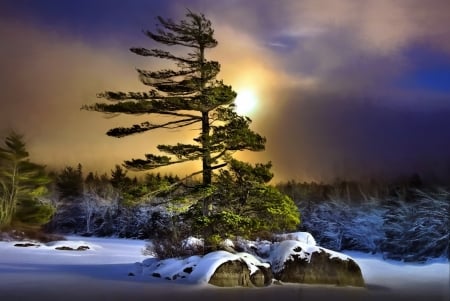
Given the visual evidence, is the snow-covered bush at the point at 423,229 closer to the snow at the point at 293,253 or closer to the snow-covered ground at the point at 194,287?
the snow-covered ground at the point at 194,287

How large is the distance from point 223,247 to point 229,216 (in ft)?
1.73

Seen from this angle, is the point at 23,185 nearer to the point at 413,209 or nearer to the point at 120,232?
the point at 120,232

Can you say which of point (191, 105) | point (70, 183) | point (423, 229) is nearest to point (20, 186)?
point (70, 183)

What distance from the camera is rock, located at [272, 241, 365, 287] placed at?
7992mm

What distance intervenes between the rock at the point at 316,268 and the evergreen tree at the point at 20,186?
8.56 metres

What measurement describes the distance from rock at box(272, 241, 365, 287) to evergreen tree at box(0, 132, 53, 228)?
8.56 meters

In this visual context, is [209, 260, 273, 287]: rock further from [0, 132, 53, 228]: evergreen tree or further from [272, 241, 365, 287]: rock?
[0, 132, 53, 228]: evergreen tree

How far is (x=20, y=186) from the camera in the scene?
15.1 meters

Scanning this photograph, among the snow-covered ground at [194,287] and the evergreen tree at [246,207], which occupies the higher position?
the evergreen tree at [246,207]

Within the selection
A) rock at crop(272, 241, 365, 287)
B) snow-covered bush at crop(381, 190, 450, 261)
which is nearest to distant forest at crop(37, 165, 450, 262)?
snow-covered bush at crop(381, 190, 450, 261)

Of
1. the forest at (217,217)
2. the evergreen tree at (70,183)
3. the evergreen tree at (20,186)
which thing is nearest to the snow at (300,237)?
the forest at (217,217)

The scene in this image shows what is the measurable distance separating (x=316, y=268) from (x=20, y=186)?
401 inches

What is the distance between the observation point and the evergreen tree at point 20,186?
577 inches

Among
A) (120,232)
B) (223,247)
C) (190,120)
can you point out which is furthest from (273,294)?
(120,232)
